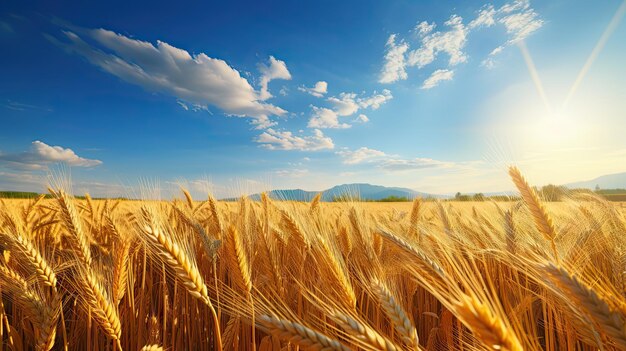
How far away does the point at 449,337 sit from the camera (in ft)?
6.29

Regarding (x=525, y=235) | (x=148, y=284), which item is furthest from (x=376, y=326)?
(x=148, y=284)

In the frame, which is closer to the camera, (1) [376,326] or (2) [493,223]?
(1) [376,326]

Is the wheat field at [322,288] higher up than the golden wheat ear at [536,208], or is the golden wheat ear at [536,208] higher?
the golden wheat ear at [536,208]

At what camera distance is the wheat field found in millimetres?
953

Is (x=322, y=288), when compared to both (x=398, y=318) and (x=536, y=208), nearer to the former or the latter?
(x=398, y=318)

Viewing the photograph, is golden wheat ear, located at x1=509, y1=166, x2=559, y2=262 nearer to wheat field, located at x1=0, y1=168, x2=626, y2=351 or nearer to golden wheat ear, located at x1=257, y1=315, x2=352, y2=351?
Result: wheat field, located at x1=0, y1=168, x2=626, y2=351

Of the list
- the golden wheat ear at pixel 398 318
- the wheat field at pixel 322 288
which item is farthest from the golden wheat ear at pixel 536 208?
the golden wheat ear at pixel 398 318

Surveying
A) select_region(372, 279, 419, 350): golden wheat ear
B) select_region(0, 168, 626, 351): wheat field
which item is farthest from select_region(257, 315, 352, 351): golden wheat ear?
select_region(372, 279, 419, 350): golden wheat ear

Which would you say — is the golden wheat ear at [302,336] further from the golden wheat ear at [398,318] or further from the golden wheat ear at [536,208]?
the golden wheat ear at [536,208]

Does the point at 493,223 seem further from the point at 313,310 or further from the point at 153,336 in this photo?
the point at 153,336

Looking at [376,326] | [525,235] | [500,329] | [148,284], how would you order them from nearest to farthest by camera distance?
[500,329] → [376,326] → [525,235] → [148,284]

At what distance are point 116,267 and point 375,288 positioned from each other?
4.62ft

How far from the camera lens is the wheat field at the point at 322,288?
953mm

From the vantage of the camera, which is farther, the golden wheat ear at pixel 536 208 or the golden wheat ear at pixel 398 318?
the golden wheat ear at pixel 536 208
